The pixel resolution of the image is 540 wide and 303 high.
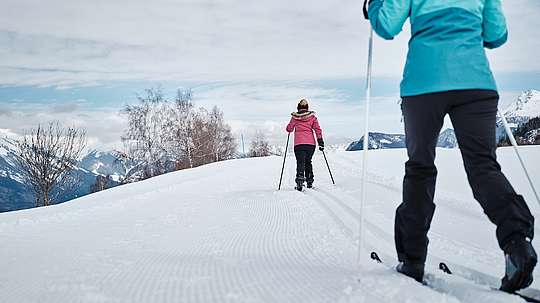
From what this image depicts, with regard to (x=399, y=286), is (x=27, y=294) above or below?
below

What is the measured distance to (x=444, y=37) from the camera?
1.53 metres

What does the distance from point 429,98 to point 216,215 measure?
3.18 meters

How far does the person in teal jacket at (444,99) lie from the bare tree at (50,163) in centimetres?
2783

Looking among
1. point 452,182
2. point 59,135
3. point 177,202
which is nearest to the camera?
point 452,182

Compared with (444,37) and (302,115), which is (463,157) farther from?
(302,115)

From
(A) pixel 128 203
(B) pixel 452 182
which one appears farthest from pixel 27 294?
(B) pixel 452 182

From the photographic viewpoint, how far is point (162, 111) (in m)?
27.9

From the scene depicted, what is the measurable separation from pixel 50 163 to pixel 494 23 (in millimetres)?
30543

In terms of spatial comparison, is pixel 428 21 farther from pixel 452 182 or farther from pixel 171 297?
pixel 452 182

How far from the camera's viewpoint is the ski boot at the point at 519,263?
4.13 feet

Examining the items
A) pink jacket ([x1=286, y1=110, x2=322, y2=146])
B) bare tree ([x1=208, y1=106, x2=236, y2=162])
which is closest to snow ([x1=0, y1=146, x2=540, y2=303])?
pink jacket ([x1=286, y1=110, x2=322, y2=146])

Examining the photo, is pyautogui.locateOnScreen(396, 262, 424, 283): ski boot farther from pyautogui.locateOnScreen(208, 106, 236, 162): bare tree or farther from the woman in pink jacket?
pyautogui.locateOnScreen(208, 106, 236, 162): bare tree

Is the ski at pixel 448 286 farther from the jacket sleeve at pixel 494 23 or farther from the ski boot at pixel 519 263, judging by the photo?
the jacket sleeve at pixel 494 23

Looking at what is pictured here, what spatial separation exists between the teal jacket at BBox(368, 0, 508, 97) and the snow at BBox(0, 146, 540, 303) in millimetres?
993
